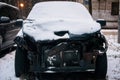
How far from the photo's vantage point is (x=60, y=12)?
9062mm

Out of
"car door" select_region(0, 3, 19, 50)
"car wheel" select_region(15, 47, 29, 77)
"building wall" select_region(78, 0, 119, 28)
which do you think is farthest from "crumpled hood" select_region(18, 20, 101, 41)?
"building wall" select_region(78, 0, 119, 28)

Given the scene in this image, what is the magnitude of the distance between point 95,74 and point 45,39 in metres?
1.57

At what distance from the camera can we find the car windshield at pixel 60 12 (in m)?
Result: 8.84

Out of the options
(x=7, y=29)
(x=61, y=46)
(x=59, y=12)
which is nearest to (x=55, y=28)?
(x=61, y=46)

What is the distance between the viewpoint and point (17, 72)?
7.94 meters

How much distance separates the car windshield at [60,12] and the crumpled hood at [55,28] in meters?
0.91

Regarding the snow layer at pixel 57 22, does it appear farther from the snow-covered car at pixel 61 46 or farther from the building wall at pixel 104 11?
the building wall at pixel 104 11

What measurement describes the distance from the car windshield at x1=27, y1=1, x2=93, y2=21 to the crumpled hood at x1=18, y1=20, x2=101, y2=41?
0.91m

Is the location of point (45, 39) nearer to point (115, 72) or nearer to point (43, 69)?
point (43, 69)

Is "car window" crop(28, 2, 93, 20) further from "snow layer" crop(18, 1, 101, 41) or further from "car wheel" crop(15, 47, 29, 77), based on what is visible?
"car wheel" crop(15, 47, 29, 77)

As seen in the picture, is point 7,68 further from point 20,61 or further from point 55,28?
point 55,28

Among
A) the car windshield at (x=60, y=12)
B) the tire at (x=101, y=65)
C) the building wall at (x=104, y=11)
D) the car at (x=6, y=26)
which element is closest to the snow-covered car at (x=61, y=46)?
the tire at (x=101, y=65)

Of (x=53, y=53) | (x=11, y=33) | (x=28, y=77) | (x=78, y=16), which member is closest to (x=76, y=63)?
(x=53, y=53)

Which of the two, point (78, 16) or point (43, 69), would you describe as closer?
point (43, 69)
